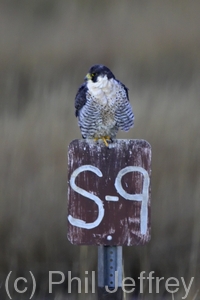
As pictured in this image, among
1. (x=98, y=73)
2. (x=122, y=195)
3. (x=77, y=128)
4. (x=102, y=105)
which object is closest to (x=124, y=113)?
(x=102, y=105)

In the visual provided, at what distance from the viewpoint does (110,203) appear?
1529mm

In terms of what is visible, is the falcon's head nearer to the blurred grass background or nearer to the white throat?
the white throat

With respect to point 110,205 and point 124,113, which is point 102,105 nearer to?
point 124,113

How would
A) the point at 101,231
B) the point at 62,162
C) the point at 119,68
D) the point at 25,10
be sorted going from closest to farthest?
the point at 101,231 → the point at 62,162 → the point at 119,68 → the point at 25,10

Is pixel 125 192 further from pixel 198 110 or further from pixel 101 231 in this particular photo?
pixel 198 110

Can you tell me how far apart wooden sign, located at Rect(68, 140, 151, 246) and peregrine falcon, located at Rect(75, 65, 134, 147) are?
2.37 feet

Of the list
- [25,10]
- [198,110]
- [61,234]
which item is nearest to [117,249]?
[61,234]

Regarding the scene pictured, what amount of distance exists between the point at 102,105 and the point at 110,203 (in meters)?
0.88

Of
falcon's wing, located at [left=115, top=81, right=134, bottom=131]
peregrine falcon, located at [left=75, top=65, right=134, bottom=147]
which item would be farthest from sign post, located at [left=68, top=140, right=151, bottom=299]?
falcon's wing, located at [left=115, top=81, right=134, bottom=131]

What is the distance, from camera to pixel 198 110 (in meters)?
3.66

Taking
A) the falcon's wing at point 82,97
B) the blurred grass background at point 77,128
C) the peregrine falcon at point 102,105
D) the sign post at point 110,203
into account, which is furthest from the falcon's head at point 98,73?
the blurred grass background at point 77,128

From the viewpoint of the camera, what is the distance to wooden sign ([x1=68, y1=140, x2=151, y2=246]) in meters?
1.53

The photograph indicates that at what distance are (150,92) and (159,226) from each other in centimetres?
102

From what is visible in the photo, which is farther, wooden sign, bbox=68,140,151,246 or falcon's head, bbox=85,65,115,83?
falcon's head, bbox=85,65,115,83
